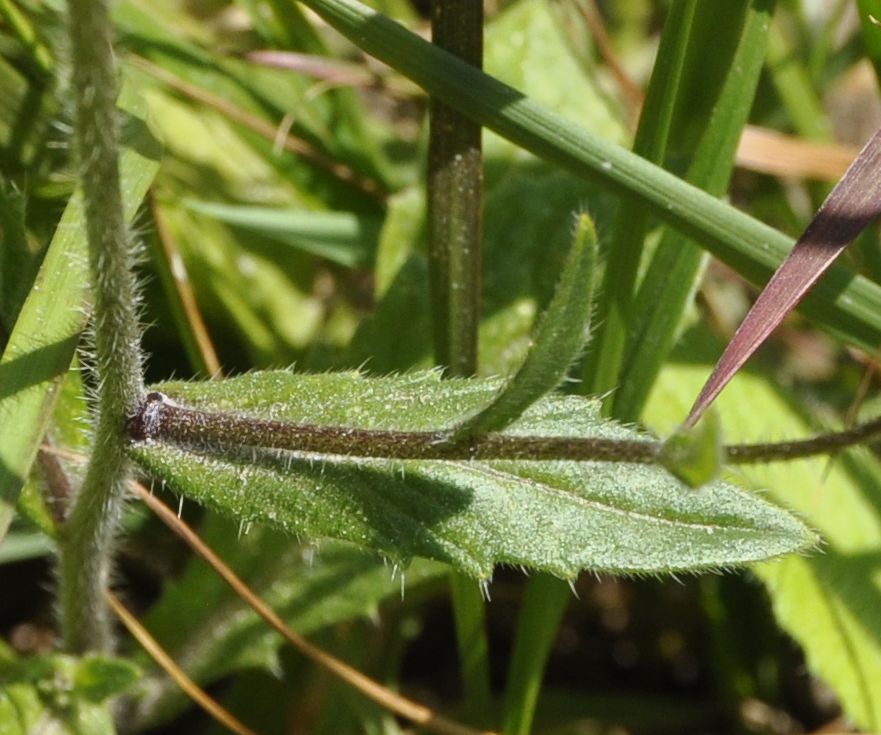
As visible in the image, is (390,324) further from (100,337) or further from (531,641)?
(100,337)

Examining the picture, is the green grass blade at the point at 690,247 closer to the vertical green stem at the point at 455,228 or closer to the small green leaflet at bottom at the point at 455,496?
the vertical green stem at the point at 455,228

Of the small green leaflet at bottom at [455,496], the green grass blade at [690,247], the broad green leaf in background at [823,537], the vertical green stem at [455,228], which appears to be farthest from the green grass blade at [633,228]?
the broad green leaf in background at [823,537]

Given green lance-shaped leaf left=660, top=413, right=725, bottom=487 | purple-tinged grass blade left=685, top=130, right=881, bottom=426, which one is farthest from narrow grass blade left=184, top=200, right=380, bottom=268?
green lance-shaped leaf left=660, top=413, right=725, bottom=487

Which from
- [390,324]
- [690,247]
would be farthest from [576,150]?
[390,324]

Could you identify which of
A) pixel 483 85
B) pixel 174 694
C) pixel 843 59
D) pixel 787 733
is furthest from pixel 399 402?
pixel 843 59

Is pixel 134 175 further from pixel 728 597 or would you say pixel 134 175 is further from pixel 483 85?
pixel 728 597
